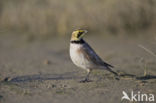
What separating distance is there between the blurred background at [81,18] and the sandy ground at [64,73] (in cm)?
46

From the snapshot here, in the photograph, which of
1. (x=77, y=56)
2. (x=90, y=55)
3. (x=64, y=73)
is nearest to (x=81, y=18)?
(x=64, y=73)

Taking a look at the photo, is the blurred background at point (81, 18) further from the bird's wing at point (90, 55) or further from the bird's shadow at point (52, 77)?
the bird's wing at point (90, 55)

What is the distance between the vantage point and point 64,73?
26.6 ft

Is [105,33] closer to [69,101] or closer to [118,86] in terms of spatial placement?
[118,86]

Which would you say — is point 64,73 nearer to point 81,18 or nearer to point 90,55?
point 90,55

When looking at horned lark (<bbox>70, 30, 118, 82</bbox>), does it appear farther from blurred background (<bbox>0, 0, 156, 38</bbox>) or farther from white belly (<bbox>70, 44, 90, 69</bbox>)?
blurred background (<bbox>0, 0, 156, 38</bbox>)

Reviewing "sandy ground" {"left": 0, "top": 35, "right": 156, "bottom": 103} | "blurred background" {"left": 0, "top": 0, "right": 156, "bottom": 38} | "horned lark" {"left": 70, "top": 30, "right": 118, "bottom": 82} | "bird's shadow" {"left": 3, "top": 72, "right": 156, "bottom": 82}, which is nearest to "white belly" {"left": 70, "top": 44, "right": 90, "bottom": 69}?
"horned lark" {"left": 70, "top": 30, "right": 118, "bottom": 82}

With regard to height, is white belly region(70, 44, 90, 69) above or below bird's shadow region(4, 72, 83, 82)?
above

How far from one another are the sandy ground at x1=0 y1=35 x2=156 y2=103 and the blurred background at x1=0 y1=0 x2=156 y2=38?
460mm

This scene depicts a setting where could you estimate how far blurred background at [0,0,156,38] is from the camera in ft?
39.8

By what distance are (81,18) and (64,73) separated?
183 inches

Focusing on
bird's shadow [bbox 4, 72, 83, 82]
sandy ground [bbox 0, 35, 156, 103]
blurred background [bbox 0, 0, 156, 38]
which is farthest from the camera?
blurred background [bbox 0, 0, 156, 38]

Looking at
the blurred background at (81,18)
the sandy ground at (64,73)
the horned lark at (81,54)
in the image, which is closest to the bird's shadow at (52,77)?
the sandy ground at (64,73)

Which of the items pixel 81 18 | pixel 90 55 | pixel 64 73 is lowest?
pixel 64 73
